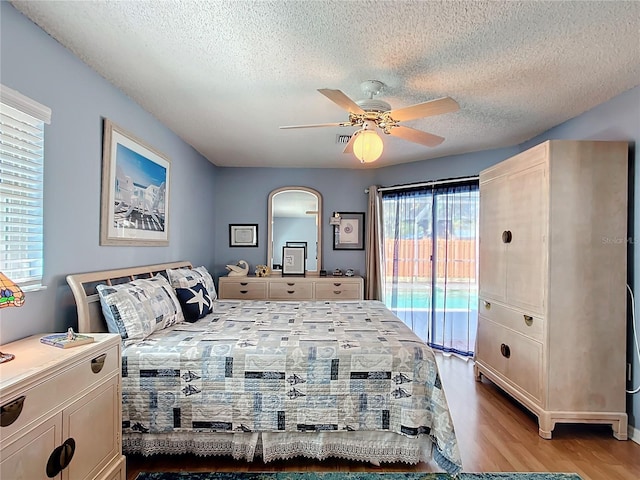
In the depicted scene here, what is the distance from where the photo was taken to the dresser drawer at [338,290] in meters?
4.59

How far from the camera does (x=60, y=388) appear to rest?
139 centimetres

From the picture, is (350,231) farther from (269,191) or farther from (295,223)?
(269,191)

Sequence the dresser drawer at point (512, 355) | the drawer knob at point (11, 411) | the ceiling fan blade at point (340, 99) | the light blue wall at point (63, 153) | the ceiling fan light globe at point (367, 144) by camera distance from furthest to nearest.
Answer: the dresser drawer at point (512, 355) < the ceiling fan light globe at point (367, 144) < the ceiling fan blade at point (340, 99) < the light blue wall at point (63, 153) < the drawer knob at point (11, 411)

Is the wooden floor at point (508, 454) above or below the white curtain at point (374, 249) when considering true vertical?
below

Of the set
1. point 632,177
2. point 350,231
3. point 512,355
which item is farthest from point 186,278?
point 632,177

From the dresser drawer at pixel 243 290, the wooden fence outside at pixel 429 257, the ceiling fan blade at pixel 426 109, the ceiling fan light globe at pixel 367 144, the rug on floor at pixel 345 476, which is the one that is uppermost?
the ceiling fan blade at pixel 426 109

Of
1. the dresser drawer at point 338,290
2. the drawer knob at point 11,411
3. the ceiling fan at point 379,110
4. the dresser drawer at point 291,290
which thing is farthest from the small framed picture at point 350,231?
the drawer knob at point 11,411

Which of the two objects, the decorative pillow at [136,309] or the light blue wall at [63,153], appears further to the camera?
the decorative pillow at [136,309]

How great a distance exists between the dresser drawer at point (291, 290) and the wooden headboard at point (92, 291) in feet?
6.61

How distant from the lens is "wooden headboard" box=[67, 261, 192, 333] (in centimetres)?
201

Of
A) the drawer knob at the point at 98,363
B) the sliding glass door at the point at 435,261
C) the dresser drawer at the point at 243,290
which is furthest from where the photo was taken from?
the dresser drawer at the point at 243,290

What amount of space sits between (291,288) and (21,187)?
124 inches

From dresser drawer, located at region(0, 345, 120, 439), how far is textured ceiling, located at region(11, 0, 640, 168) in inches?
64.9

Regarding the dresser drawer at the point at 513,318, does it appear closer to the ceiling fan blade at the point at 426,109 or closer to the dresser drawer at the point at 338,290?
the dresser drawer at the point at 338,290
